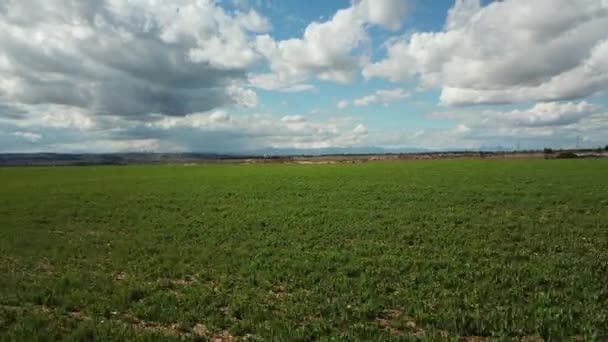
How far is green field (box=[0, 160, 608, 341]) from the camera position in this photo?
350 inches

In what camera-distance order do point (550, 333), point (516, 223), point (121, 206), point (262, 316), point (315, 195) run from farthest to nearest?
point (315, 195), point (121, 206), point (516, 223), point (262, 316), point (550, 333)

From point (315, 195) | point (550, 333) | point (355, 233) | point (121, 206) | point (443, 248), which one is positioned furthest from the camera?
point (315, 195)

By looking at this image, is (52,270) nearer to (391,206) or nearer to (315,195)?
(391,206)

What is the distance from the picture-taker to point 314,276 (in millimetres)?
12867

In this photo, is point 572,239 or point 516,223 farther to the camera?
point 516,223

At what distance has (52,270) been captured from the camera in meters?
14.6

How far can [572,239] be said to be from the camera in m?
17.3

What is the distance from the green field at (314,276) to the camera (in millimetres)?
8891

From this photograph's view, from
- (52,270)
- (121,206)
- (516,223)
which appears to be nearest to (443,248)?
(516,223)

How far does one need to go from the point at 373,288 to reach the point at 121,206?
94.4 feet

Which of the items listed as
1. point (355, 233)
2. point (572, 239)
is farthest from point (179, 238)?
point (572, 239)

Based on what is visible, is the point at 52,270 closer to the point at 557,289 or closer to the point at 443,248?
the point at 443,248

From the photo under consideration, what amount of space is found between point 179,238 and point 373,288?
11.7m

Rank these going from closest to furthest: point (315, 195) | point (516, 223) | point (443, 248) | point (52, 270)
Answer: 1. point (52, 270)
2. point (443, 248)
3. point (516, 223)
4. point (315, 195)
